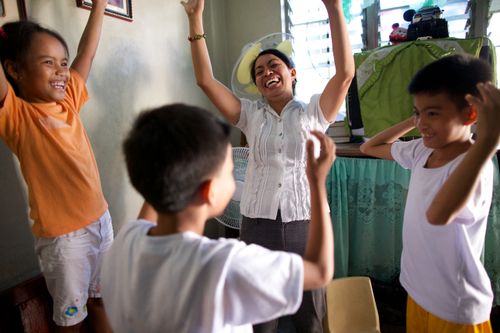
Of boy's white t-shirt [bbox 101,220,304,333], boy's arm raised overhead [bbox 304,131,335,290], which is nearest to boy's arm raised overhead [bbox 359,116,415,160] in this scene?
boy's arm raised overhead [bbox 304,131,335,290]

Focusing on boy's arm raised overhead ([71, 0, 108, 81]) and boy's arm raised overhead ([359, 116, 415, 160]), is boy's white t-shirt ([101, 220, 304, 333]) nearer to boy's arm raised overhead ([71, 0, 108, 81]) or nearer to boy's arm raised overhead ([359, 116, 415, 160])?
boy's arm raised overhead ([359, 116, 415, 160])

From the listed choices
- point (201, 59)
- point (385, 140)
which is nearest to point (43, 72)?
point (201, 59)

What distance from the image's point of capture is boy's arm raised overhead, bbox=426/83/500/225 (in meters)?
0.65

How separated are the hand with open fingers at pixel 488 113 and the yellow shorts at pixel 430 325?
519mm

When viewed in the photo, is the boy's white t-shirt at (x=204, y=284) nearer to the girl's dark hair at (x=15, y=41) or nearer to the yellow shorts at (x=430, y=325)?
the yellow shorts at (x=430, y=325)

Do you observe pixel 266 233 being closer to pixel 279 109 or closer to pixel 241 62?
pixel 279 109

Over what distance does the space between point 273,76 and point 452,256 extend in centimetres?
82

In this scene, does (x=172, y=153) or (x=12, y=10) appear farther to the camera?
(x=12, y=10)

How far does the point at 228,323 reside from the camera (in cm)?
59

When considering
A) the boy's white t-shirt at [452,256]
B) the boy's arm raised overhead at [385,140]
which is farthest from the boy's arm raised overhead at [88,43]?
the boy's white t-shirt at [452,256]

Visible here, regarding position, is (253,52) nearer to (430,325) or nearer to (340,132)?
(340,132)

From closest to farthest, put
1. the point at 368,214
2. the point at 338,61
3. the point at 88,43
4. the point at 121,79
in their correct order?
the point at 338,61 → the point at 88,43 → the point at 121,79 → the point at 368,214

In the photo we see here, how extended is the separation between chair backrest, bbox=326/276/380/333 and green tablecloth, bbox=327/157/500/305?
1.66 ft

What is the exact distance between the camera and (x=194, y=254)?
0.56 metres
